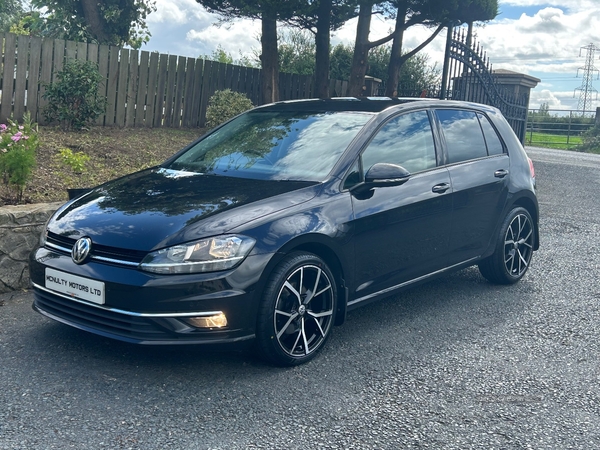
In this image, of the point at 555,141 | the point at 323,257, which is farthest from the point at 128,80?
the point at 555,141

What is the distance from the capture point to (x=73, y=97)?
11.6m

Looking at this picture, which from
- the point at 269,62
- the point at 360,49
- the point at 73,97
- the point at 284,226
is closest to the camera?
the point at 284,226

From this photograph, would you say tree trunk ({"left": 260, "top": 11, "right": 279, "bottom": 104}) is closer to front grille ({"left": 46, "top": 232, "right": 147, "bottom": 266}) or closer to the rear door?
the rear door

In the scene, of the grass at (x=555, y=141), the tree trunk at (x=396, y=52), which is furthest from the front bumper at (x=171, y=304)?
the grass at (x=555, y=141)

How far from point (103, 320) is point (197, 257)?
68cm

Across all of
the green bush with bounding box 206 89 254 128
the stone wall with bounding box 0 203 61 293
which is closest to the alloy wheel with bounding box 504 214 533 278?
the stone wall with bounding box 0 203 61 293

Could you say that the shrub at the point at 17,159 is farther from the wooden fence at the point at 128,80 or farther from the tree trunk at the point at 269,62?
the tree trunk at the point at 269,62

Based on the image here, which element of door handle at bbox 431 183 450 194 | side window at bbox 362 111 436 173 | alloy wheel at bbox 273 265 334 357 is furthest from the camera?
door handle at bbox 431 183 450 194

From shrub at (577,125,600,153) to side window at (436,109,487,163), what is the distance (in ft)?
79.1

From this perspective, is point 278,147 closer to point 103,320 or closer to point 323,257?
point 323,257

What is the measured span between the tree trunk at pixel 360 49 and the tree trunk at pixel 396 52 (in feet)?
3.06

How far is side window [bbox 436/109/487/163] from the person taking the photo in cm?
589

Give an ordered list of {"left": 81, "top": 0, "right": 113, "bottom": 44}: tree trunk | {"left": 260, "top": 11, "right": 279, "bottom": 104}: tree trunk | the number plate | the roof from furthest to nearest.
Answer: {"left": 81, "top": 0, "right": 113, "bottom": 44}: tree trunk, {"left": 260, "top": 11, "right": 279, "bottom": 104}: tree trunk, the roof, the number plate

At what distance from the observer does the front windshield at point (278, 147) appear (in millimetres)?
4980
